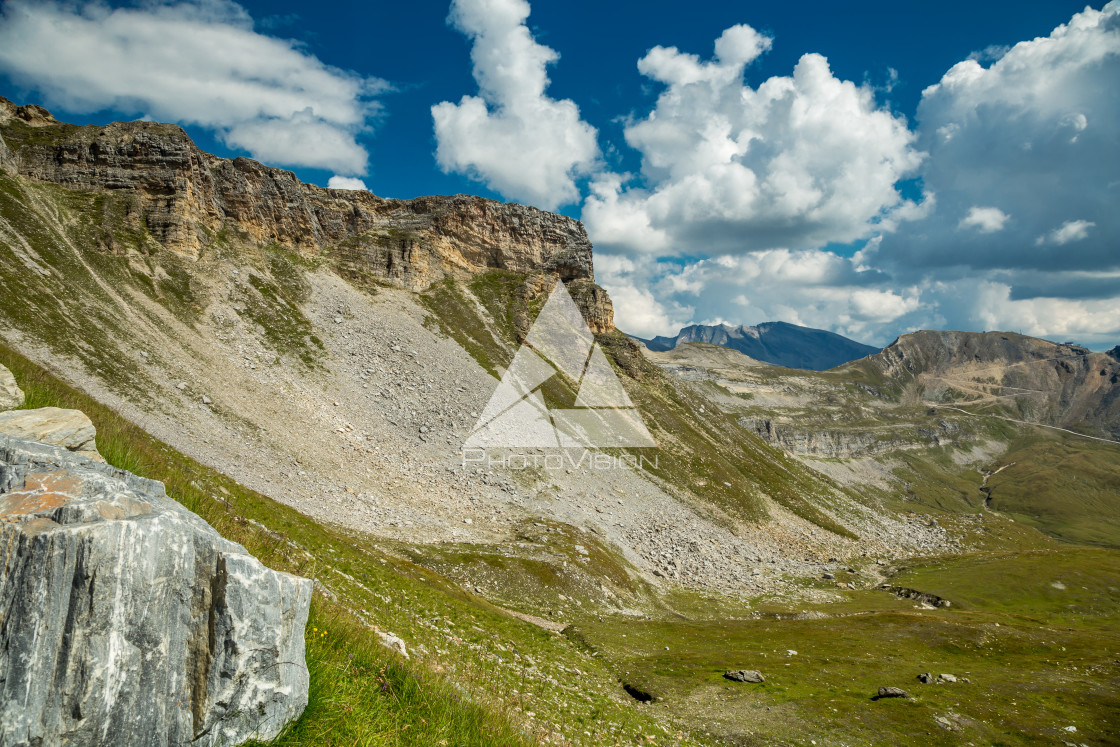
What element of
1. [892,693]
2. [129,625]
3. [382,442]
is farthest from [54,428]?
[382,442]

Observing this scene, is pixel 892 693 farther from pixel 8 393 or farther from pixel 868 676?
pixel 8 393

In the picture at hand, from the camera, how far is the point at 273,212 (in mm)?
91188

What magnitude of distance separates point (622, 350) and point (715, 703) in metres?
98.1

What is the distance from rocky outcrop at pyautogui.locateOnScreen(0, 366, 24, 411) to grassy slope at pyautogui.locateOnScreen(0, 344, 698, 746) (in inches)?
35.6

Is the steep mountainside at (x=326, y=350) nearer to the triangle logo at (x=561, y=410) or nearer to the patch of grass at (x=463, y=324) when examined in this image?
the patch of grass at (x=463, y=324)

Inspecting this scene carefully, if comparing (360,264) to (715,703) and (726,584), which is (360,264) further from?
(715,703)

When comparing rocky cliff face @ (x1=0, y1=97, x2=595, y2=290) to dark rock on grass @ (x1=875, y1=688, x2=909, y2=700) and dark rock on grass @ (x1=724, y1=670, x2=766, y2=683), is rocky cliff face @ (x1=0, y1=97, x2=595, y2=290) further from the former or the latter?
dark rock on grass @ (x1=875, y1=688, x2=909, y2=700)

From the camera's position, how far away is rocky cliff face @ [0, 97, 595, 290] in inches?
2832

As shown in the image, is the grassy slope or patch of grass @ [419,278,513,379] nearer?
the grassy slope

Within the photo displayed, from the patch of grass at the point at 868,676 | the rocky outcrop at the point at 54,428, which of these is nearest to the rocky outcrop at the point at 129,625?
the rocky outcrop at the point at 54,428

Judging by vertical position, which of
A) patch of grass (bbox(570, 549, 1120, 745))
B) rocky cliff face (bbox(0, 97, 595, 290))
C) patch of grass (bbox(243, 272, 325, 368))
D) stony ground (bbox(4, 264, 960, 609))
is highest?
rocky cliff face (bbox(0, 97, 595, 290))

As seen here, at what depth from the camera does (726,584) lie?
62219 mm

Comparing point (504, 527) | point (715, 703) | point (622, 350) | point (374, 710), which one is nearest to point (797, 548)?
point (622, 350)

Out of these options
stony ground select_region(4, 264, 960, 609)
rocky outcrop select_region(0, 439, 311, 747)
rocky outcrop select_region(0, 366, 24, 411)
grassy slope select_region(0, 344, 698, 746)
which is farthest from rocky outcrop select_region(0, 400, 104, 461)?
stony ground select_region(4, 264, 960, 609)
